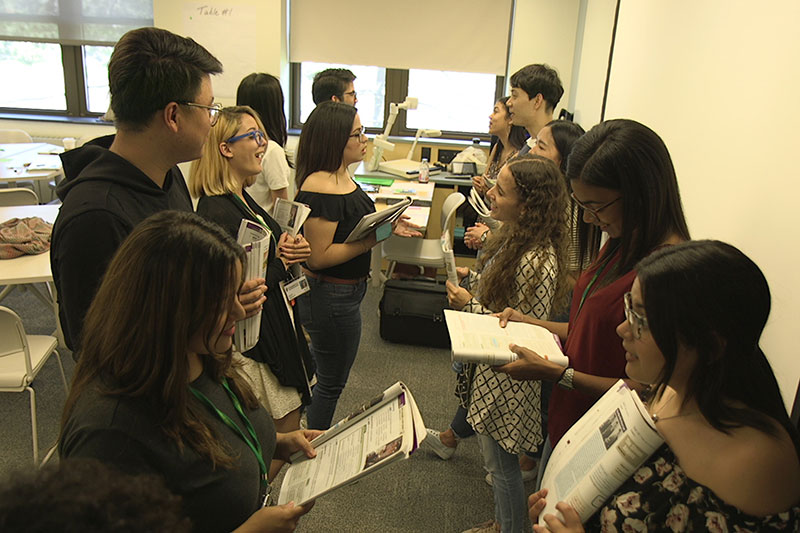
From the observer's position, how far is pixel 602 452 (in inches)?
41.1

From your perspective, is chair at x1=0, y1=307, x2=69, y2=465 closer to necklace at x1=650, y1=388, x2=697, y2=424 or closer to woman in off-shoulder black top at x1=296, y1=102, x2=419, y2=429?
woman in off-shoulder black top at x1=296, y1=102, x2=419, y2=429

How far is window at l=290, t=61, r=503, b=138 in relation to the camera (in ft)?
17.9

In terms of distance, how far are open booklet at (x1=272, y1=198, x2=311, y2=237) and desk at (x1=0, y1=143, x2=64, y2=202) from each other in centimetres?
263

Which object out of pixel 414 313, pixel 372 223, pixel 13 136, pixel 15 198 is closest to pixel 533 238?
pixel 372 223

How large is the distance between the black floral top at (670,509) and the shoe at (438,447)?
1706 mm

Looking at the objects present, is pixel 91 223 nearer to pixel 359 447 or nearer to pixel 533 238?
pixel 359 447

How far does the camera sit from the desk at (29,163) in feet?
13.5

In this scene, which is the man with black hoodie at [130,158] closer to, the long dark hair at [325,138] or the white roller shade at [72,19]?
the long dark hair at [325,138]

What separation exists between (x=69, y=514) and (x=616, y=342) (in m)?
1.23

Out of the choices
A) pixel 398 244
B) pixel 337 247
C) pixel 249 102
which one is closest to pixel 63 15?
pixel 249 102

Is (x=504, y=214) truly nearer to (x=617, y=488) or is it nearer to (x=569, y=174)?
(x=569, y=174)

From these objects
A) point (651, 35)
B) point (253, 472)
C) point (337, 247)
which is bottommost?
point (253, 472)

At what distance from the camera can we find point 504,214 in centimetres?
200

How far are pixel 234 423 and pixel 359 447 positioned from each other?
1.01ft
